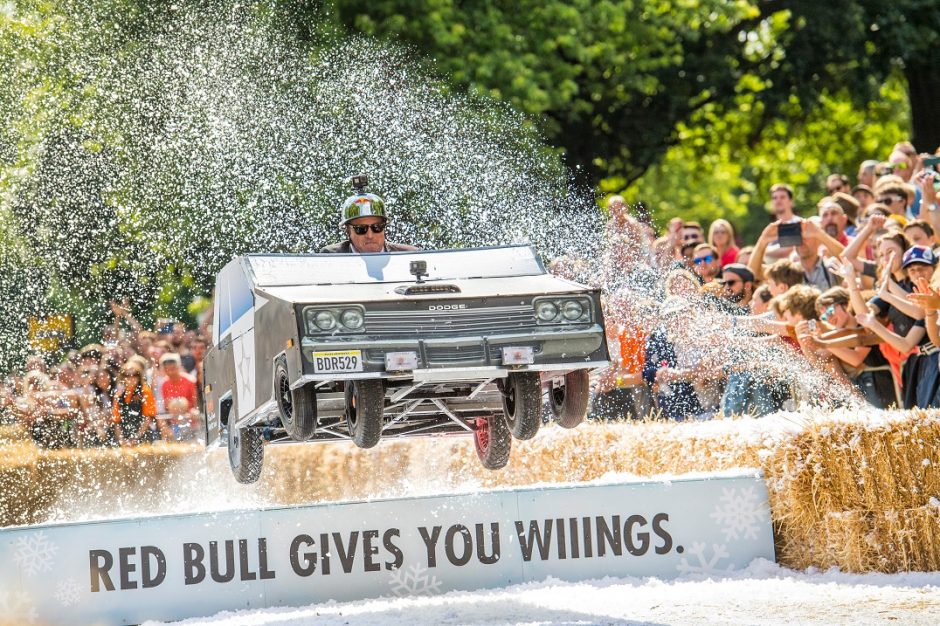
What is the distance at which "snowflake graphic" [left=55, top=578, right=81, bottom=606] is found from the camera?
11625mm

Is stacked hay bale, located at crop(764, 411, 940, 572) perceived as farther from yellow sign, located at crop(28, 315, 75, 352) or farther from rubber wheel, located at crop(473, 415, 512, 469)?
yellow sign, located at crop(28, 315, 75, 352)

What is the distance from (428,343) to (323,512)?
317 centimetres

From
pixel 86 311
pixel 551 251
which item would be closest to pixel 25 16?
pixel 86 311

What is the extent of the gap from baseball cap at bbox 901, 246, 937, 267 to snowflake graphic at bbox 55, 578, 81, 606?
7976mm

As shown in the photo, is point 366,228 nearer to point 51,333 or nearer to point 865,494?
point 865,494

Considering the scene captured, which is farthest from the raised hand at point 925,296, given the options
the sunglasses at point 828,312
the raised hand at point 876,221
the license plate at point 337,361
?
the license plate at point 337,361

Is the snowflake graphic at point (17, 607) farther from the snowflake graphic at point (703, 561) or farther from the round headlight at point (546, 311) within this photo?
the snowflake graphic at point (703, 561)

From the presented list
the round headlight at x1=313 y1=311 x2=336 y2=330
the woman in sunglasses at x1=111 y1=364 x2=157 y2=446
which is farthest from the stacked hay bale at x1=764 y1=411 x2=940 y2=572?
the woman in sunglasses at x1=111 y1=364 x2=157 y2=446

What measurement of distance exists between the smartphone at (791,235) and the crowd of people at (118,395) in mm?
7454

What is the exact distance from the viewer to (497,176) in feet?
73.7

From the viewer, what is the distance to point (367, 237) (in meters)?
11.5

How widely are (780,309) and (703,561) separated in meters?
3.04

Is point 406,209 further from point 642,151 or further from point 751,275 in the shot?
point 642,151

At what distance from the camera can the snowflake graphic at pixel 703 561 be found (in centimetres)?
1244
